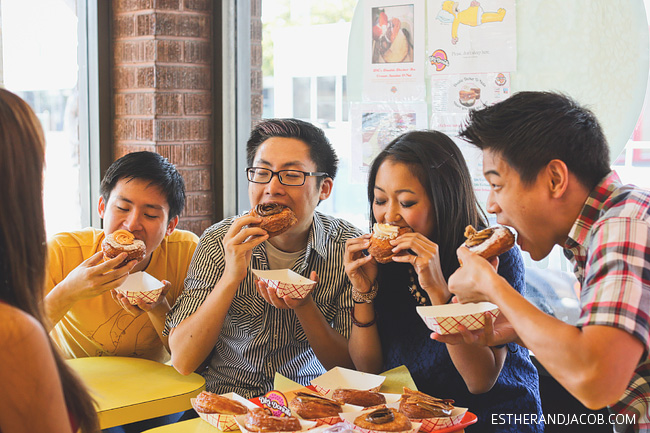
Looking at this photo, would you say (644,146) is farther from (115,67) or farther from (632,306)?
(115,67)

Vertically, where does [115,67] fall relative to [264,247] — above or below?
above

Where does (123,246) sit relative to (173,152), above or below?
below

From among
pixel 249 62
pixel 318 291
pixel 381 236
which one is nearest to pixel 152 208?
pixel 318 291

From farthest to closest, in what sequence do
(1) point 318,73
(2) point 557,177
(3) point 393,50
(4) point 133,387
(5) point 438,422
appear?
1. (1) point 318,73
2. (3) point 393,50
3. (4) point 133,387
4. (5) point 438,422
5. (2) point 557,177

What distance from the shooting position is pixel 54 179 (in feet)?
15.0

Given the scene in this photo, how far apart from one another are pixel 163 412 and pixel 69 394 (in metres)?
1.08

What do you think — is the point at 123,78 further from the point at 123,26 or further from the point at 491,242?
the point at 491,242

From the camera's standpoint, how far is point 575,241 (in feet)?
6.06

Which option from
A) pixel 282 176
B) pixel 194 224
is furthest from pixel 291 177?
pixel 194 224

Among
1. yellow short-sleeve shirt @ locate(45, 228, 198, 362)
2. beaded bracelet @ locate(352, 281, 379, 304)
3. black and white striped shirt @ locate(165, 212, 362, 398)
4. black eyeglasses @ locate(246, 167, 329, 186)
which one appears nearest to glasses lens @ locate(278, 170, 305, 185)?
black eyeglasses @ locate(246, 167, 329, 186)

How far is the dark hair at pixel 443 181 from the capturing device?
259 centimetres

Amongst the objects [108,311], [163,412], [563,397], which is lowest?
[563,397]

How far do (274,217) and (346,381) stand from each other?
2.41 feet

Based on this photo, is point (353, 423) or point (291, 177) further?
point (291, 177)
